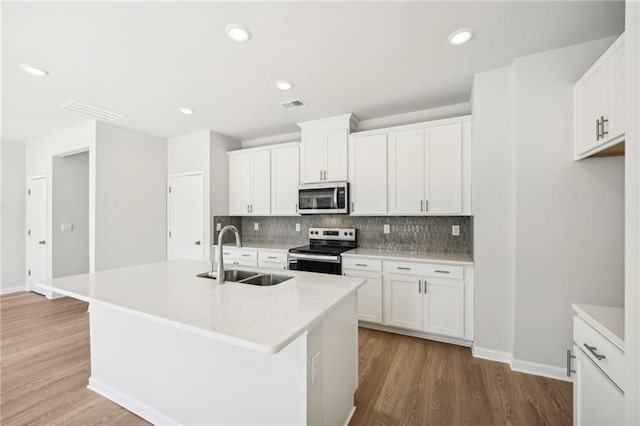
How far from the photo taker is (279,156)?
13.7 ft

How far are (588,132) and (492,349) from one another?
6.40ft

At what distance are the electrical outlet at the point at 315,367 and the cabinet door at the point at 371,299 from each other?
1795 millimetres

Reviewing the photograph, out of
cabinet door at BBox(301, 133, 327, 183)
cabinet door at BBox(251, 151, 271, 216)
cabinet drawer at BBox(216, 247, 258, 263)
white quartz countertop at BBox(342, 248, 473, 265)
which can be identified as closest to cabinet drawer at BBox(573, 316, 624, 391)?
white quartz countertop at BBox(342, 248, 473, 265)

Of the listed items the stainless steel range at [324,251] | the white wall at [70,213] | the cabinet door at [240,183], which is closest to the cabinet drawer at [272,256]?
the stainless steel range at [324,251]

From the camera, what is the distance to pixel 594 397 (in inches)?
48.2

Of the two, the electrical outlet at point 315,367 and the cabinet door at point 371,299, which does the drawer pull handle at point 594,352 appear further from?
the cabinet door at point 371,299

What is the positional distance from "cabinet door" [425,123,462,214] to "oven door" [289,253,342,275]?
1248mm

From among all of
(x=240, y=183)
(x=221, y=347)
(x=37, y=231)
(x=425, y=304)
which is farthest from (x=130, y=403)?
(x=37, y=231)

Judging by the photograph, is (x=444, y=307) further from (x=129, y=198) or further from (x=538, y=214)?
(x=129, y=198)

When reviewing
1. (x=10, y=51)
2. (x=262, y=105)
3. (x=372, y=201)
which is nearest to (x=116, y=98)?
(x=10, y=51)

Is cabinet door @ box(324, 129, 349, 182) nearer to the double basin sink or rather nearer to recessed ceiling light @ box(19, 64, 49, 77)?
the double basin sink

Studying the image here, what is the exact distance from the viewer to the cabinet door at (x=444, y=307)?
9.02 feet

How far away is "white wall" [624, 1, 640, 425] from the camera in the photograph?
95 centimetres

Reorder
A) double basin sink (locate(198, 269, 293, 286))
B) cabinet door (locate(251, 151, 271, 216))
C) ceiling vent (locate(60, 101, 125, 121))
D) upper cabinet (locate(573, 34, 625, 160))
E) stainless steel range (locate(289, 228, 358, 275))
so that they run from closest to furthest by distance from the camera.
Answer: upper cabinet (locate(573, 34, 625, 160))
double basin sink (locate(198, 269, 293, 286))
ceiling vent (locate(60, 101, 125, 121))
stainless steel range (locate(289, 228, 358, 275))
cabinet door (locate(251, 151, 271, 216))
